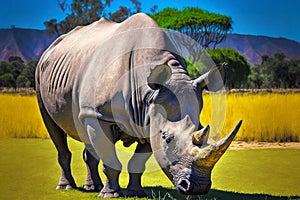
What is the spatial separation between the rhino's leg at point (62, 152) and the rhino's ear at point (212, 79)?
2.79 m

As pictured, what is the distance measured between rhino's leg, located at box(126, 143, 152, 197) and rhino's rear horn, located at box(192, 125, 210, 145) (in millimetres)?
1708

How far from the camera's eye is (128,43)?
5668 millimetres

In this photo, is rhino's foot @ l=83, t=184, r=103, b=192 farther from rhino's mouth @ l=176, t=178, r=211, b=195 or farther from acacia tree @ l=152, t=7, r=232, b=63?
acacia tree @ l=152, t=7, r=232, b=63

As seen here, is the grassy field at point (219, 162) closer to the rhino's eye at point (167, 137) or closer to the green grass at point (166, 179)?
the green grass at point (166, 179)

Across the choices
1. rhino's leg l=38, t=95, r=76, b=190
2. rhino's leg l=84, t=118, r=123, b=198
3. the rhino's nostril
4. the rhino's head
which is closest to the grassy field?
rhino's leg l=38, t=95, r=76, b=190

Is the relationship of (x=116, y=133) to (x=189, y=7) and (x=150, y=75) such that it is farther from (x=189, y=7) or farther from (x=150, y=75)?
(x=189, y=7)

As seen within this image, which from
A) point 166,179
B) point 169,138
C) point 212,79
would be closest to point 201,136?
point 169,138

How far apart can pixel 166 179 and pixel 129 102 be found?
2.53 metres

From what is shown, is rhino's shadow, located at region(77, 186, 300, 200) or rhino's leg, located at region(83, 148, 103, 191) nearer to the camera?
rhino's shadow, located at region(77, 186, 300, 200)

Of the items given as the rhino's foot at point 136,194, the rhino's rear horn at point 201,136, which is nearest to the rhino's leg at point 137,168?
the rhino's foot at point 136,194

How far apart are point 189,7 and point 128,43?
42241 mm

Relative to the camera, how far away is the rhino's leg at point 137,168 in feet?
19.6

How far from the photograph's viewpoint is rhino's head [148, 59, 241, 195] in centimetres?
426

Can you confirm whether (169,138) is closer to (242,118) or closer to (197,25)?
(242,118)
